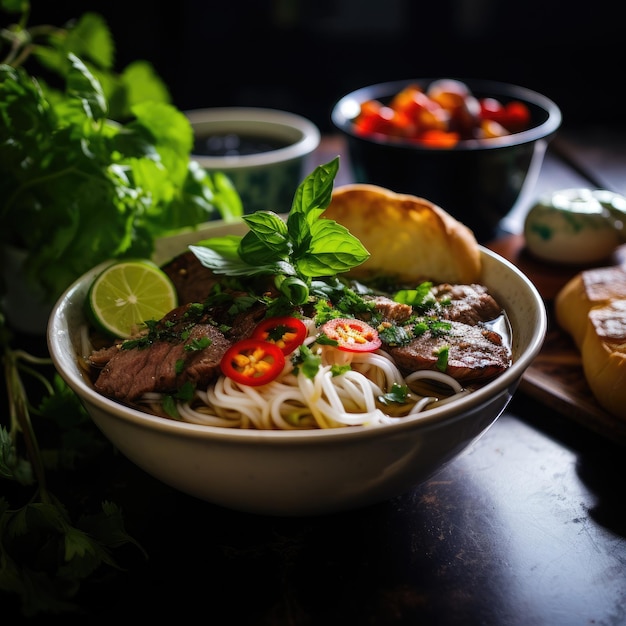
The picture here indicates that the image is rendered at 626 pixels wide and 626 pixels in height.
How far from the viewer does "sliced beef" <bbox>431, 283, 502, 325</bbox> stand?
6.05 ft

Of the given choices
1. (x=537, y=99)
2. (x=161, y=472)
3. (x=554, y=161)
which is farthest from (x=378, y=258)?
(x=554, y=161)

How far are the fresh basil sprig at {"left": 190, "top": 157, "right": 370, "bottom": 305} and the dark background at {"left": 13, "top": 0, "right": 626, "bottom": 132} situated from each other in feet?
11.2

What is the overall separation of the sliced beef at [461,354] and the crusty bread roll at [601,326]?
0.31m

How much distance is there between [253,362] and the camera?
5.13 ft

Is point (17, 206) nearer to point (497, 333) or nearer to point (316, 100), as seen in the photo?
point (497, 333)

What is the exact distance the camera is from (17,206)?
6.81ft

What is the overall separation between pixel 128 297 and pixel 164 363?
1.13 ft

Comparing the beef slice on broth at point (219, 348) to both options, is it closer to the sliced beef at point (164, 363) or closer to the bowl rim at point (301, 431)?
the sliced beef at point (164, 363)

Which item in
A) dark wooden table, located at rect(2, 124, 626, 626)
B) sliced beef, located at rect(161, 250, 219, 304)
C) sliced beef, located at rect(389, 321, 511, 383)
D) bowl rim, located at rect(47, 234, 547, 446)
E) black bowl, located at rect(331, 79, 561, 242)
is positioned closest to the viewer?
bowl rim, located at rect(47, 234, 547, 446)

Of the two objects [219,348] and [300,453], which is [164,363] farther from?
[300,453]

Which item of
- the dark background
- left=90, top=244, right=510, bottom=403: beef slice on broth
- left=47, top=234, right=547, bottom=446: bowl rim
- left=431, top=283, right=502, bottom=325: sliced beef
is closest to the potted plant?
left=90, top=244, right=510, bottom=403: beef slice on broth

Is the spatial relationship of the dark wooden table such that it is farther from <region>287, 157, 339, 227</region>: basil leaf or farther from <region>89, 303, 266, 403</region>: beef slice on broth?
<region>287, 157, 339, 227</region>: basil leaf

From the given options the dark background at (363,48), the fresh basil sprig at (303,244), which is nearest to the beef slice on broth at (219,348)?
the fresh basil sprig at (303,244)

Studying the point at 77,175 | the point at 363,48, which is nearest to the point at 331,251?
the point at 77,175
